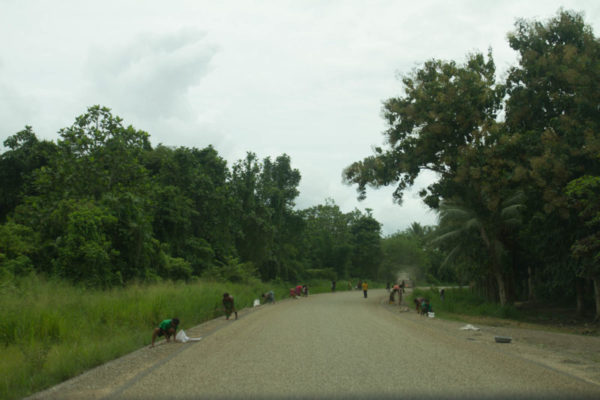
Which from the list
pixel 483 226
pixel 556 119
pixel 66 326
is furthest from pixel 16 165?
pixel 556 119

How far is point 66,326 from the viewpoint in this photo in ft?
38.1

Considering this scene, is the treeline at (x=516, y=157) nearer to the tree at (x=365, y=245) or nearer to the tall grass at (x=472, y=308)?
the tall grass at (x=472, y=308)

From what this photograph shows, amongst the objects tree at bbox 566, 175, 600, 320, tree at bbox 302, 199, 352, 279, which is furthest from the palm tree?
tree at bbox 302, 199, 352, 279

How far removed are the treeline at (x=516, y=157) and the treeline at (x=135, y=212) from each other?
12.9m

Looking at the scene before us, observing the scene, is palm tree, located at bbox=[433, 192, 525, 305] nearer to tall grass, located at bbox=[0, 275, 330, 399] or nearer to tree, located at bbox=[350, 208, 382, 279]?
tall grass, located at bbox=[0, 275, 330, 399]

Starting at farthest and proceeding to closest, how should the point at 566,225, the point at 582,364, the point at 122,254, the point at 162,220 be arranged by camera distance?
the point at 162,220 → the point at 122,254 → the point at 566,225 → the point at 582,364

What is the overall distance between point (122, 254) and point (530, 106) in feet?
67.5

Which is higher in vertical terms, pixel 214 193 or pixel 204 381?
pixel 214 193

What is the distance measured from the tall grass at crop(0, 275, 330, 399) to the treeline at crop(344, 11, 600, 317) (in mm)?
13953

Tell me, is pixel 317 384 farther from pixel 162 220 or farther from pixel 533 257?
pixel 162 220

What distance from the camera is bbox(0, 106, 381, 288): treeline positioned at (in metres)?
21.7

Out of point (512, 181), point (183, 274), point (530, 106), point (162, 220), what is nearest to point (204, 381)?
point (512, 181)

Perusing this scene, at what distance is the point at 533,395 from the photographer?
639cm

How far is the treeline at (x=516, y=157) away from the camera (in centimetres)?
1795
